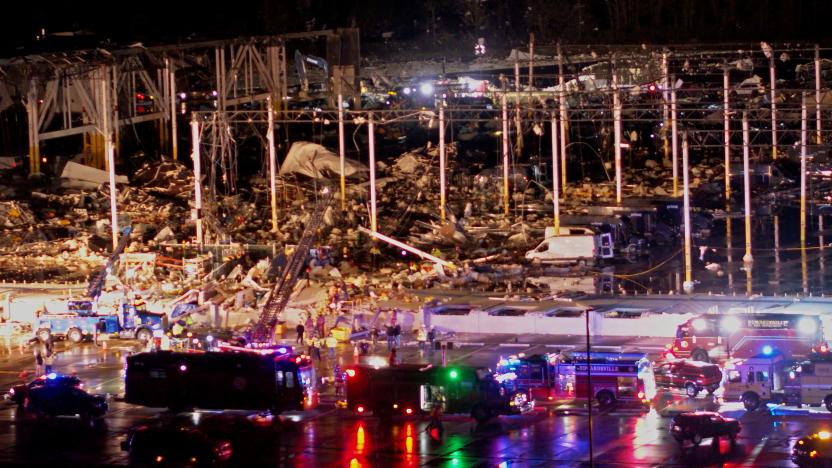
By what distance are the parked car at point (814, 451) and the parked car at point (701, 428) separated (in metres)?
1.72

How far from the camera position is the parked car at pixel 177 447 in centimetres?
2306

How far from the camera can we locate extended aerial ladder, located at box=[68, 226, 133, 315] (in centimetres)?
3488

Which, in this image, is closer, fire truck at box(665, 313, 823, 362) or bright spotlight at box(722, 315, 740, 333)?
fire truck at box(665, 313, 823, 362)

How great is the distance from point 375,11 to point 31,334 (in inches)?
2306

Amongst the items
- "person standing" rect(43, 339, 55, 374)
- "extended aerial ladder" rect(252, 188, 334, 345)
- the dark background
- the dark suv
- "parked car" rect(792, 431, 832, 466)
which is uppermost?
the dark background

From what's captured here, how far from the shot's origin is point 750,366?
85.9ft

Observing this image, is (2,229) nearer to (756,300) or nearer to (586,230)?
(586,230)

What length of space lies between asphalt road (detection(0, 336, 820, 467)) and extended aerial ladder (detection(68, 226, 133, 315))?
6410 mm

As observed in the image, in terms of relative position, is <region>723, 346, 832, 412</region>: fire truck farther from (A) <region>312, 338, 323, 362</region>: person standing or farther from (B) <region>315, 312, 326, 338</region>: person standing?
(B) <region>315, 312, 326, 338</region>: person standing

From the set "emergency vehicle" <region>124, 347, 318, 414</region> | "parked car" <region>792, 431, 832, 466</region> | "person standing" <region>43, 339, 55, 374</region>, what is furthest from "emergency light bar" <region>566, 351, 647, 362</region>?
"person standing" <region>43, 339, 55, 374</region>

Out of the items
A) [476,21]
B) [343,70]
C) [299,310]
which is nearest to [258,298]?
[299,310]

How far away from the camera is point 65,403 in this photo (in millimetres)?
27188

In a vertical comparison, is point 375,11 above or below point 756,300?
above

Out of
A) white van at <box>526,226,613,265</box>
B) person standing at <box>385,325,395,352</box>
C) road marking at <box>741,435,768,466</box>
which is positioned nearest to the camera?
road marking at <box>741,435,768,466</box>
